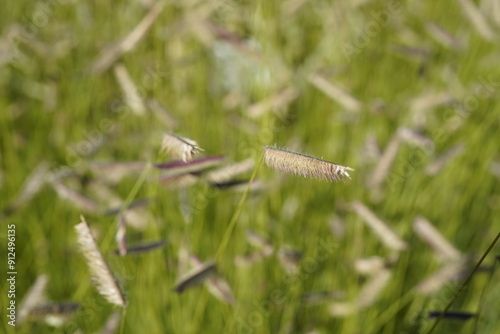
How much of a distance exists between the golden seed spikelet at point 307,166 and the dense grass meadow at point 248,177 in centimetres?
27

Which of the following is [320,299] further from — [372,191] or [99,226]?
[99,226]

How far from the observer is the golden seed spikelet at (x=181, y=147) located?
0.71 metres

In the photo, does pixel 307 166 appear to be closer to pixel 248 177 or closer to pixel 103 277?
Answer: pixel 103 277

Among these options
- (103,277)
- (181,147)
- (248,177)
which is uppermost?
(181,147)

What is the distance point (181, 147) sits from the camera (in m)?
0.72

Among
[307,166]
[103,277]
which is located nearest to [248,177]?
[103,277]

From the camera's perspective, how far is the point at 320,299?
1.30 m

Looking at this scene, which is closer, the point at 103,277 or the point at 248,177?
the point at 103,277

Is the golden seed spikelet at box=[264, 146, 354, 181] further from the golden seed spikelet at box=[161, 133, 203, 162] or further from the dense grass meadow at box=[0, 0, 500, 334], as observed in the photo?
the dense grass meadow at box=[0, 0, 500, 334]

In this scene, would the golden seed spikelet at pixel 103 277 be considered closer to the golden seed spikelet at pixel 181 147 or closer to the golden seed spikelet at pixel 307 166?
the golden seed spikelet at pixel 181 147

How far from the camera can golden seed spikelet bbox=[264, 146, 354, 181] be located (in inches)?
24.4

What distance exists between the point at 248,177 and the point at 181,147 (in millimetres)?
1018

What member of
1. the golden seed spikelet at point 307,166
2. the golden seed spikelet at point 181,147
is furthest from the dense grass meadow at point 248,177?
the golden seed spikelet at point 307,166

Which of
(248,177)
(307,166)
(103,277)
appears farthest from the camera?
(248,177)
